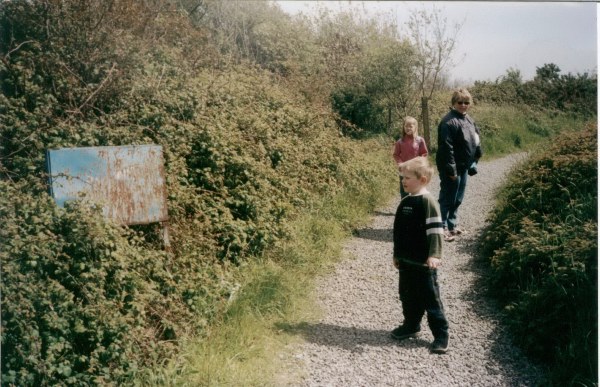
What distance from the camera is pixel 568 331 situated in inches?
137

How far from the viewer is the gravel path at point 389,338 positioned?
11.2 ft

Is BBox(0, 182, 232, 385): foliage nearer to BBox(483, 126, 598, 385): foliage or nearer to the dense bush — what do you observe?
the dense bush

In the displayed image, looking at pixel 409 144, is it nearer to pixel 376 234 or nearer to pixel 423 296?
pixel 376 234

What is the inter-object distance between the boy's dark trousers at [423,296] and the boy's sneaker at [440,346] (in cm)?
2

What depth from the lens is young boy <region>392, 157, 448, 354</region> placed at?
352 cm

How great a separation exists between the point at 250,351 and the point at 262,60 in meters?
15.7

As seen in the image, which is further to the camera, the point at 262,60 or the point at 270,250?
the point at 262,60

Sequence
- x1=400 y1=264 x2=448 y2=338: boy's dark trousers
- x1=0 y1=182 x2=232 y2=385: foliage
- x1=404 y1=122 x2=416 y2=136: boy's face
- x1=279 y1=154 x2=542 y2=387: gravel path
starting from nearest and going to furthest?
x1=0 y1=182 x2=232 y2=385: foliage, x1=279 y1=154 x2=542 y2=387: gravel path, x1=400 y1=264 x2=448 y2=338: boy's dark trousers, x1=404 y1=122 x2=416 y2=136: boy's face

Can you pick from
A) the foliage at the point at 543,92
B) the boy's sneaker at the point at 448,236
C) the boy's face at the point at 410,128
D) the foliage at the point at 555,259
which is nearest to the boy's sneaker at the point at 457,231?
the boy's sneaker at the point at 448,236

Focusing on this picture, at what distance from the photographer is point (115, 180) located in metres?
3.81

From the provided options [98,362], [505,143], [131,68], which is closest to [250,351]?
[98,362]

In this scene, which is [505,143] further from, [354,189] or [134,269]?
[134,269]

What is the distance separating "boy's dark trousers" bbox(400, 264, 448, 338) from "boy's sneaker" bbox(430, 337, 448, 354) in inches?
1.0

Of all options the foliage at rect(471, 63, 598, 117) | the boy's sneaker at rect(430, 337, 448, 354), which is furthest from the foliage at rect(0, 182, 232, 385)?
the foliage at rect(471, 63, 598, 117)
